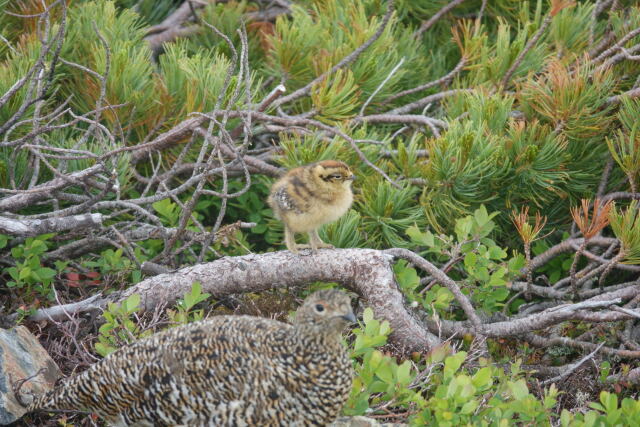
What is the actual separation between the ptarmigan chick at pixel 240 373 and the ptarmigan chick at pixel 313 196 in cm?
123

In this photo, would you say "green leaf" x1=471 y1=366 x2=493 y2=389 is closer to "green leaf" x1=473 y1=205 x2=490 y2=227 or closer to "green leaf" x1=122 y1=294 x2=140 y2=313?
"green leaf" x1=473 y1=205 x2=490 y2=227

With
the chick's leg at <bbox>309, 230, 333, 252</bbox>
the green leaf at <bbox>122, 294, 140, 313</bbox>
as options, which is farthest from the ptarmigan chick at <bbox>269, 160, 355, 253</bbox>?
the green leaf at <bbox>122, 294, 140, 313</bbox>

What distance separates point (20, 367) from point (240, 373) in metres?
1.22

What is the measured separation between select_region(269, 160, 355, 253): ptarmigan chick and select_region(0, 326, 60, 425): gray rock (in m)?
1.32

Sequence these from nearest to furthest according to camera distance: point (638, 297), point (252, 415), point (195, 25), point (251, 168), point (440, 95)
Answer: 1. point (252, 415)
2. point (638, 297)
3. point (251, 168)
4. point (440, 95)
5. point (195, 25)

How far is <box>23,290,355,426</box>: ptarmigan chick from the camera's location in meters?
2.96

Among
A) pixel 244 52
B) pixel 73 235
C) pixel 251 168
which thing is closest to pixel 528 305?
pixel 251 168

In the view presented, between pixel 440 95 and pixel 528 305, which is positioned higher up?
pixel 440 95

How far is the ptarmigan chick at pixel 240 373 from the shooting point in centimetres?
296

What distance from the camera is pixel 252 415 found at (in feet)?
9.69

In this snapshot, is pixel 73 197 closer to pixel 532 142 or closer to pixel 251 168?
pixel 251 168

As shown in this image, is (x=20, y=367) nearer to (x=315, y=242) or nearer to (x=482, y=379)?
(x=315, y=242)

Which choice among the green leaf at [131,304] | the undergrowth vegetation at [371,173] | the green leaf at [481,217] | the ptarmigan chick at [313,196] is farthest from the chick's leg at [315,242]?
the green leaf at [131,304]

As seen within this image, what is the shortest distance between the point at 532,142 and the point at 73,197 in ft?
8.14
